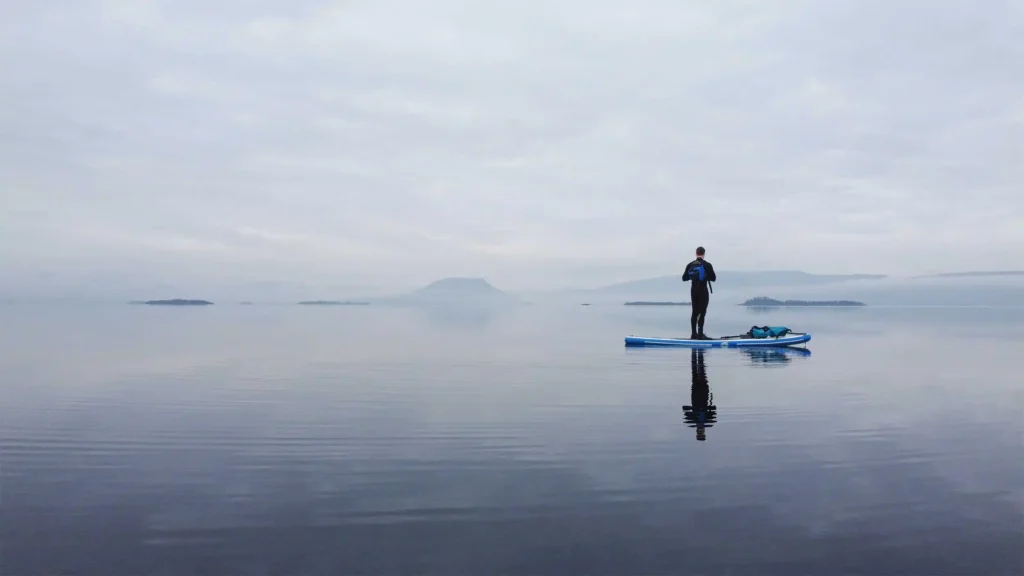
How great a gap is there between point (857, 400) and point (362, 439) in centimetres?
1338

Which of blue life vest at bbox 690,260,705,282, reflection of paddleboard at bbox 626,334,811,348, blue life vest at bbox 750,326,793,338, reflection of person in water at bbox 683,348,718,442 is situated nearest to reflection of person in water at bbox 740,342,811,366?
reflection of paddleboard at bbox 626,334,811,348

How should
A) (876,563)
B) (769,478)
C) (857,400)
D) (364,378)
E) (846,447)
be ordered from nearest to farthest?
1. (876,563)
2. (769,478)
3. (846,447)
4. (857,400)
5. (364,378)

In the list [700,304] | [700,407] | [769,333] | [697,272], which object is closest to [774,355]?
[700,304]

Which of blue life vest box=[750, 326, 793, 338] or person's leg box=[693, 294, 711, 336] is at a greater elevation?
person's leg box=[693, 294, 711, 336]

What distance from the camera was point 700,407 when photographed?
54.7 feet

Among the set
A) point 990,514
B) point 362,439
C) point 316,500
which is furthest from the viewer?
point 362,439

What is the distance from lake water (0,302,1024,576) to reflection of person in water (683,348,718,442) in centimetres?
14

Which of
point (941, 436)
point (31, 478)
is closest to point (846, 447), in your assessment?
point (941, 436)

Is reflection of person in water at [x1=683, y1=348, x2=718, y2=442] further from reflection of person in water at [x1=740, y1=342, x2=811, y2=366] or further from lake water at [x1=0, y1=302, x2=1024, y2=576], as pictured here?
reflection of person in water at [x1=740, y1=342, x2=811, y2=366]

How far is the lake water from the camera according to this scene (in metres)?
7.34

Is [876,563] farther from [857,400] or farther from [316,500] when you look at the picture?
[857,400]

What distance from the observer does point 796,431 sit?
45.5 feet

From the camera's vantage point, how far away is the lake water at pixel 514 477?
24.1 feet

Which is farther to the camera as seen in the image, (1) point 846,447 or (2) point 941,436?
(2) point 941,436
